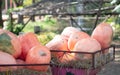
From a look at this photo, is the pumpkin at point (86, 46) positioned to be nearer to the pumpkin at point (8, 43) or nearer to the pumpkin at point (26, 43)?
the pumpkin at point (26, 43)

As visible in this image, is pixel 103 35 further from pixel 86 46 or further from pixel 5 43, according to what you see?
pixel 5 43

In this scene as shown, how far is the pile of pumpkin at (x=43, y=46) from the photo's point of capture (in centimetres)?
189

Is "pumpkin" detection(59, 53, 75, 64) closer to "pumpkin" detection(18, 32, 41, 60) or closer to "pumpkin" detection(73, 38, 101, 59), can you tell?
"pumpkin" detection(73, 38, 101, 59)

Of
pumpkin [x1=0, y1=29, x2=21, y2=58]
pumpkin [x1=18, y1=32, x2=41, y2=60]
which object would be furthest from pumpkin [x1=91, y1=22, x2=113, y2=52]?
pumpkin [x1=0, y1=29, x2=21, y2=58]

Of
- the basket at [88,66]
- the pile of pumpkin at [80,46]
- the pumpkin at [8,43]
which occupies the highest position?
the pumpkin at [8,43]

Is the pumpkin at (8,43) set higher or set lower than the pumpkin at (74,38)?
higher

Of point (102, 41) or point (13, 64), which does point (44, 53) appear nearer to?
point (13, 64)

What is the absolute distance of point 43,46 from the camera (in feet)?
6.34

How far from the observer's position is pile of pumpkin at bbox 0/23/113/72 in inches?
74.3

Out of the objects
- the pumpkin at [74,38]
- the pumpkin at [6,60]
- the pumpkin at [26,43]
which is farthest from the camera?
the pumpkin at [74,38]

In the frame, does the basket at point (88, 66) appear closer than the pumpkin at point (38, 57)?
No

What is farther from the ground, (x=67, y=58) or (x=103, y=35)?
(x=103, y=35)

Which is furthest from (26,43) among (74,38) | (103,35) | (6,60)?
(103,35)

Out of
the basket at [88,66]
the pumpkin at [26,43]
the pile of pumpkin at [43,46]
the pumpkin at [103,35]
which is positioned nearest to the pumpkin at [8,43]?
the pile of pumpkin at [43,46]
